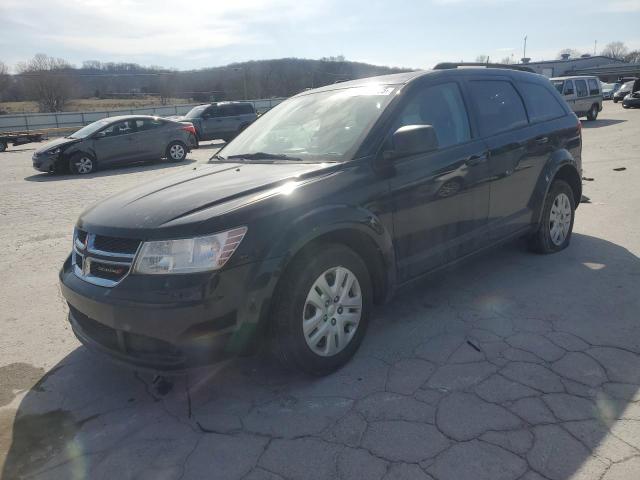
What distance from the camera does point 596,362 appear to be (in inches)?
121

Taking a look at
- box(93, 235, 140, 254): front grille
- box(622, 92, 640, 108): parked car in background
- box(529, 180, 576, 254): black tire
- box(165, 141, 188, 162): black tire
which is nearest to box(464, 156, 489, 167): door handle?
box(529, 180, 576, 254): black tire

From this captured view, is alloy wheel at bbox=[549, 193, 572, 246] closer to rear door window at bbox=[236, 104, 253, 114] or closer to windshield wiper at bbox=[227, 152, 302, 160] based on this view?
windshield wiper at bbox=[227, 152, 302, 160]

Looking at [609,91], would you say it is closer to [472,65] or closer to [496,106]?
[472,65]

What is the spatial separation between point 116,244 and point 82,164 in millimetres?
12386

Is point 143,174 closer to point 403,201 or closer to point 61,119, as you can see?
point 403,201

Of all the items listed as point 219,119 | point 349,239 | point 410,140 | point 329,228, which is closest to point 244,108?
point 219,119

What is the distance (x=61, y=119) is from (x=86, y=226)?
143 feet

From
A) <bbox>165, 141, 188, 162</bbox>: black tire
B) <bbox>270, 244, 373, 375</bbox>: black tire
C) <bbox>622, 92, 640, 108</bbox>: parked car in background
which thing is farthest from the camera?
<bbox>622, 92, 640, 108</bbox>: parked car in background

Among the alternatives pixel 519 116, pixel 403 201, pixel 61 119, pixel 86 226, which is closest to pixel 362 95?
pixel 403 201

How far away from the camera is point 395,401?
2824mm

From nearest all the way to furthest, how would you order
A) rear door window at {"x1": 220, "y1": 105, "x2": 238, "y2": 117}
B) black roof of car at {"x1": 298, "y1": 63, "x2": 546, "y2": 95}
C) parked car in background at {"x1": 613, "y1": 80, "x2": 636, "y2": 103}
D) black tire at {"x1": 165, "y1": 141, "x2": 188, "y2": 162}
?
black roof of car at {"x1": 298, "y1": 63, "x2": 546, "y2": 95} < black tire at {"x1": 165, "y1": 141, "x2": 188, "y2": 162} < rear door window at {"x1": 220, "y1": 105, "x2": 238, "y2": 117} < parked car in background at {"x1": 613, "y1": 80, "x2": 636, "y2": 103}

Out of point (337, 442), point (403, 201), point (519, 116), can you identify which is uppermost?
point (519, 116)

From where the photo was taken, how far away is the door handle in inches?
155

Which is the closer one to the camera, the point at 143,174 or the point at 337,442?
the point at 337,442
